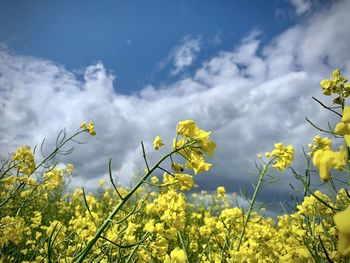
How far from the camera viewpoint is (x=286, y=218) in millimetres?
3041

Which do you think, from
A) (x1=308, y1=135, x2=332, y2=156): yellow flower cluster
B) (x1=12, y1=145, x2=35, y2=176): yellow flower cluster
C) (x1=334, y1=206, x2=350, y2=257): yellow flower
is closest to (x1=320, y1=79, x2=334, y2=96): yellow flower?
(x1=308, y1=135, x2=332, y2=156): yellow flower cluster

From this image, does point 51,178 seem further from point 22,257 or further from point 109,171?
point 109,171

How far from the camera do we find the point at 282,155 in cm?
343

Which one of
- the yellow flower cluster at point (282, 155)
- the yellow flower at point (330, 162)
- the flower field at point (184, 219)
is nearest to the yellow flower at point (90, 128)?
the flower field at point (184, 219)

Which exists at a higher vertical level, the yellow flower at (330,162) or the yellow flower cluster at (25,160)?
the yellow flower cluster at (25,160)

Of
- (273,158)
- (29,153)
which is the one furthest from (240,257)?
(29,153)

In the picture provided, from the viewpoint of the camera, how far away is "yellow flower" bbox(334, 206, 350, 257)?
42 cm

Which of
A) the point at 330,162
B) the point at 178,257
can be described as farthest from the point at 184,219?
the point at 330,162

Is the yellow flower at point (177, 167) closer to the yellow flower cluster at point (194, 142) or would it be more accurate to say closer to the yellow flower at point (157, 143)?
the yellow flower cluster at point (194, 142)

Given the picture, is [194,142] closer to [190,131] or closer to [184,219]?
[190,131]

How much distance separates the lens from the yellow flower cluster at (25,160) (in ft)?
8.98

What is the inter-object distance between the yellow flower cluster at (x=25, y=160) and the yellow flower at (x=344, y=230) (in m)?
2.75

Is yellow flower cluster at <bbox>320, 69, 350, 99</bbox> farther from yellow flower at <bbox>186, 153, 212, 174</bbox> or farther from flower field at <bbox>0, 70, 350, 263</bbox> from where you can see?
yellow flower at <bbox>186, 153, 212, 174</bbox>

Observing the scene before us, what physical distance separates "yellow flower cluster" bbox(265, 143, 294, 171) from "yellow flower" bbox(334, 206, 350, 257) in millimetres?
3062
